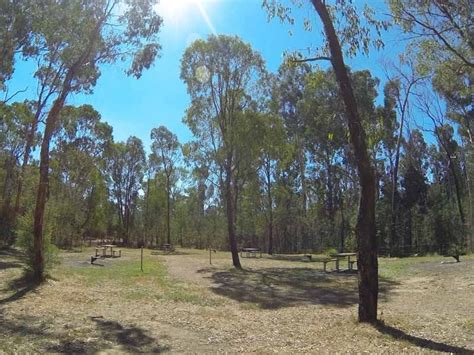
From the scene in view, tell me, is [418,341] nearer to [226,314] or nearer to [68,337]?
[226,314]

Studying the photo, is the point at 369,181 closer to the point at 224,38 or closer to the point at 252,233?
the point at 224,38

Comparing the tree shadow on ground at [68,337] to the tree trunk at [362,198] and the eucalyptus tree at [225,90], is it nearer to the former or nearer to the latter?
the tree trunk at [362,198]

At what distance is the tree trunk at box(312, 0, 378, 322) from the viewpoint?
912cm

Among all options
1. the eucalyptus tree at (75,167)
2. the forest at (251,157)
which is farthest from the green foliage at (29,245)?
the eucalyptus tree at (75,167)

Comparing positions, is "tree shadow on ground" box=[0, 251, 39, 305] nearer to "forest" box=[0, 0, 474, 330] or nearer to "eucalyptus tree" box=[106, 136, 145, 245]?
"forest" box=[0, 0, 474, 330]

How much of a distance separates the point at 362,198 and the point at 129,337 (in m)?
5.05

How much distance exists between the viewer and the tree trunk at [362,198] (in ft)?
29.9

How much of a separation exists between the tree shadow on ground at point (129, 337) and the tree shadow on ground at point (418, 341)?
3.85m

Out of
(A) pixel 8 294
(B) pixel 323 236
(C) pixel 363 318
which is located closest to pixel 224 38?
(A) pixel 8 294

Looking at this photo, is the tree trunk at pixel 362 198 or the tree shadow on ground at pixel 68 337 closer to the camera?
the tree shadow on ground at pixel 68 337

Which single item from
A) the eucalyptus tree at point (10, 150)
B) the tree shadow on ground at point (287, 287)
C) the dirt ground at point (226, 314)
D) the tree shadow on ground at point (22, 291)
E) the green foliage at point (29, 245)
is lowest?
the tree shadow on ground at point (287, 287)

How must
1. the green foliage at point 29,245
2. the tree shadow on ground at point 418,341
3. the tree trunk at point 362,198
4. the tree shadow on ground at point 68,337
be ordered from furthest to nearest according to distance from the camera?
1. the green foliage at point 29,245
2. the tree trunk at point 362,198
3. the tree shadow on ground at point 68,337
4. the tree shadow on ground at point 418,341

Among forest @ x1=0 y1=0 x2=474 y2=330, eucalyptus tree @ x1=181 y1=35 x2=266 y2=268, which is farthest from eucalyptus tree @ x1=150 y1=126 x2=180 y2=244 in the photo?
eucalyptus tree @ x1=181 y1=35 x2=266 y2=268

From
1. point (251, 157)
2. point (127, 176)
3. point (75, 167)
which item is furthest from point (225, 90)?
point (127, 176)
